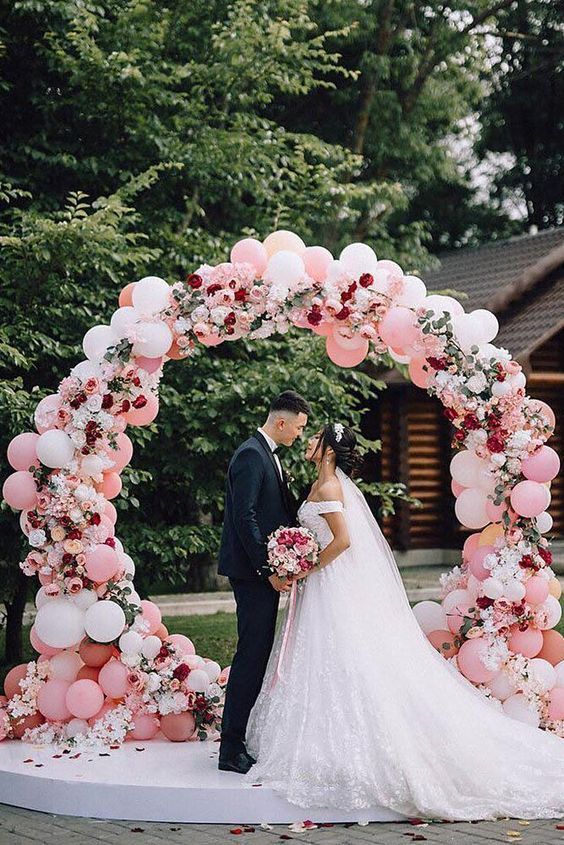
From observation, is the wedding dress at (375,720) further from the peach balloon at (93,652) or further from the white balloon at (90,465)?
the white balloon at (90,465)

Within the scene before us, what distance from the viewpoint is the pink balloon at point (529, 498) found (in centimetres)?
699

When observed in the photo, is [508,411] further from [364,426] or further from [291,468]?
[364,426]

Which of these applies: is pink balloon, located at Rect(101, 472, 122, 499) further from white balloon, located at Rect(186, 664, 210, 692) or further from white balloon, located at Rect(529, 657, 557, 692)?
white balloon, located at Rect(529, 657, 557, 692)

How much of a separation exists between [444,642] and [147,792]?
226cm

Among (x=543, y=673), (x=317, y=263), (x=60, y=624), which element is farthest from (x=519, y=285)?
(x=60, y=624)

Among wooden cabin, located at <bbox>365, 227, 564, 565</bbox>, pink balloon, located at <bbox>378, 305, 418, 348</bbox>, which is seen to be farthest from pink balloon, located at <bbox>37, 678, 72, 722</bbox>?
wooden cabin, located at <bbox>365, 227, 564, 565</bbox>

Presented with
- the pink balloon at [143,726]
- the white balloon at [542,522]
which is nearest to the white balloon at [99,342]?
the pink balloon at [143,726]

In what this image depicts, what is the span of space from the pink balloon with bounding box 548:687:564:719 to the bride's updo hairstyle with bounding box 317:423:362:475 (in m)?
1.85

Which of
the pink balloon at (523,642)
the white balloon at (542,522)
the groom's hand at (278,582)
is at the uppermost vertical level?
the white balloon at (542,522)

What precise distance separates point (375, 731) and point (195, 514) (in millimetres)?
5268

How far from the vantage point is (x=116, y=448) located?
24.0 feet

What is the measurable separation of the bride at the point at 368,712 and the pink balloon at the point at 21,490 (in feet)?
5.79

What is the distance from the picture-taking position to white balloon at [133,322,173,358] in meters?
7.07

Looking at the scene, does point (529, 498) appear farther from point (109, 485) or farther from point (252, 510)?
point (109, 485)
